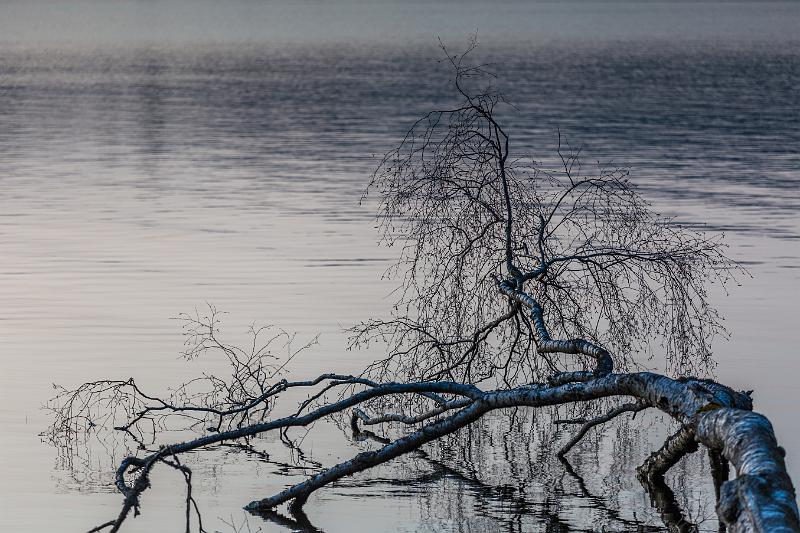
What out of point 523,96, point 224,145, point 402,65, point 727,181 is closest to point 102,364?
point 727,181

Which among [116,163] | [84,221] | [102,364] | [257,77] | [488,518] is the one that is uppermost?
[257,77]

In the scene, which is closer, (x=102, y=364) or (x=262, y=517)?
(x=262, y=517)

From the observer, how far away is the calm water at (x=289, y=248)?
14773 mm

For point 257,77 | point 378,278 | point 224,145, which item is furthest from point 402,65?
point 378,278

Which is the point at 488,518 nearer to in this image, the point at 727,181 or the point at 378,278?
the point at 378,278

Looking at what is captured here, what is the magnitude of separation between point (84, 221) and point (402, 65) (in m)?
90.8

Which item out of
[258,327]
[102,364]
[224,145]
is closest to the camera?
[102,364]

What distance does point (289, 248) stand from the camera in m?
30.6

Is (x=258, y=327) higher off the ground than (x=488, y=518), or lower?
higher

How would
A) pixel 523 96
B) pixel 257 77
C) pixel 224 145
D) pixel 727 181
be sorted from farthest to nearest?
pixel 257 77 < pixel 523 96 < pixel 224 145 < pixel 727 181

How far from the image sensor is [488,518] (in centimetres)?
1408

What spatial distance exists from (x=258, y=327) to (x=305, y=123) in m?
43.6

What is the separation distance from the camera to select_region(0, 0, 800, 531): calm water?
1477 centimetres

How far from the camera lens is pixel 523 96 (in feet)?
276
